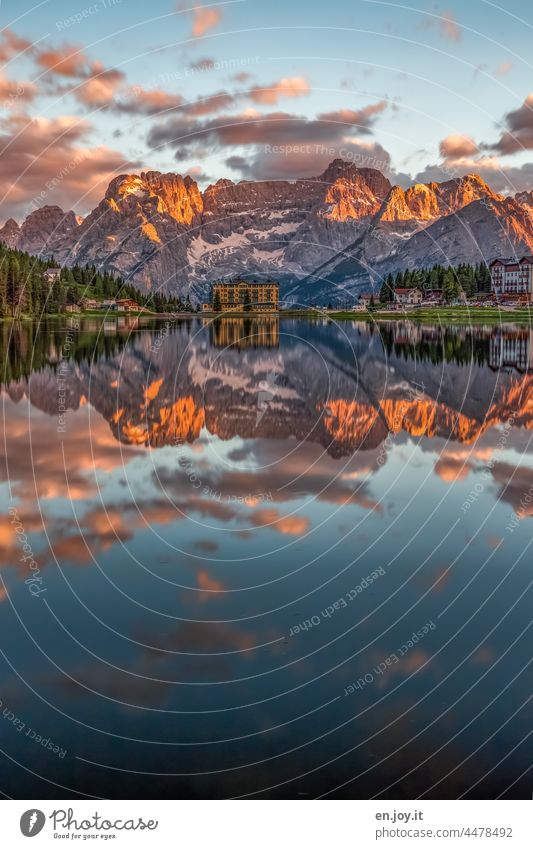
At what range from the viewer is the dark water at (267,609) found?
11.8 meters

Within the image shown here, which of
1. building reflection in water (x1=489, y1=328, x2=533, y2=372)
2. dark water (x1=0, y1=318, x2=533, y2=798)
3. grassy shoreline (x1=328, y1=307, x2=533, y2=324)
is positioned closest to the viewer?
dark water (x1=0, y1=318, x2=533, y2=798)

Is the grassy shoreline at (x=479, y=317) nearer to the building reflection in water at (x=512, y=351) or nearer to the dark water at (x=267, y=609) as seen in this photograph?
the building reflection in water at (x=512, y=351)

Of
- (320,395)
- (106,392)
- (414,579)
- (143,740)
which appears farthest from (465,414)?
(143,740)

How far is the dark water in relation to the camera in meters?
11.8

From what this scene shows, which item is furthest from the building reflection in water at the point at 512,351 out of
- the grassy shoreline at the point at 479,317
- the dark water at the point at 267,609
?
the grassy shoreline at the point at 479,317

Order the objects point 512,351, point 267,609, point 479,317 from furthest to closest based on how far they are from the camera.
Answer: point 479,317 < point 512,351 < point 267,609

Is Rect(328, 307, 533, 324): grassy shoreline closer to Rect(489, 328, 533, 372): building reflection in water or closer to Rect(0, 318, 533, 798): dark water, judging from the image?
Rect(489, 328, 533, 372): building reflection in water

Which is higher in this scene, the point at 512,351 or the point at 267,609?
the point at 512,351

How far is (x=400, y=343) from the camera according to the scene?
10312 centimetres

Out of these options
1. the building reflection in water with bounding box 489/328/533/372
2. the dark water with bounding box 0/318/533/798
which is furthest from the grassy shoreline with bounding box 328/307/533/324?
the dark water with bounding box 0/318/533/798

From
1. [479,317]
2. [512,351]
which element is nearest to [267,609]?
[512,351]

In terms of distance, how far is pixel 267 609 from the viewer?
17016mm

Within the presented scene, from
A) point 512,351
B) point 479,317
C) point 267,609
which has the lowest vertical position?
point 267,609

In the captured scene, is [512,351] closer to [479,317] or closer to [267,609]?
[267,609]
